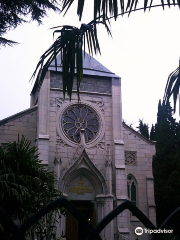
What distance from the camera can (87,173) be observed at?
65.0 ft

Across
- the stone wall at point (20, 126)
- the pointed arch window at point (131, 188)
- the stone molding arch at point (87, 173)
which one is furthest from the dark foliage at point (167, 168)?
the stone wall at point (20, 126)

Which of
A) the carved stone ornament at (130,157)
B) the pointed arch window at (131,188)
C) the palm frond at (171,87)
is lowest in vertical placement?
the pointed arch window at (131,188)

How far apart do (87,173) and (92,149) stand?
151cm

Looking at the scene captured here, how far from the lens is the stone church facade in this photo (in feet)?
62.9

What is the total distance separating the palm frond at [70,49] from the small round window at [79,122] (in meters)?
17.1

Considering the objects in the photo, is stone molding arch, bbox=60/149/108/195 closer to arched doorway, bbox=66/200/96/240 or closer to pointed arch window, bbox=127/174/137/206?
arched doorway, bbox=66/200/96/240

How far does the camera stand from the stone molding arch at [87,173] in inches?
762

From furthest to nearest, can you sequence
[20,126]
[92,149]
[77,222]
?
[92,149], [20,126], [77,222]

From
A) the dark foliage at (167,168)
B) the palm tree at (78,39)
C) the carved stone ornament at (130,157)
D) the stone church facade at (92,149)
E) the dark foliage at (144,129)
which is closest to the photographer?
the palm tree at (78,39)

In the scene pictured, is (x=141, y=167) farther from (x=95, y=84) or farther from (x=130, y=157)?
(x=95, y=84)

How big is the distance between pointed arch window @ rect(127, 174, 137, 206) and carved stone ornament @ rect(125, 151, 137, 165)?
2.63ft

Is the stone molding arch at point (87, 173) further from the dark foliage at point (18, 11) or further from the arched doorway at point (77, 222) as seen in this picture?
the dark foliage at point (18, 11)

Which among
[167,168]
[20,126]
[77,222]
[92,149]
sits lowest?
[77,222]

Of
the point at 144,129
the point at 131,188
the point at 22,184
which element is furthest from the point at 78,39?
the point at 144,129
